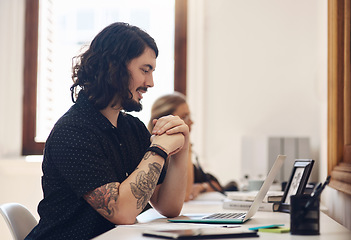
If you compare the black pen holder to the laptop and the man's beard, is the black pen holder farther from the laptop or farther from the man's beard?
the man's beard

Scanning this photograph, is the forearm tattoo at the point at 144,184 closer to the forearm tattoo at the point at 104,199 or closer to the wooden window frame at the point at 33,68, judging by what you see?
the forearm tattoo at the point at 104,199

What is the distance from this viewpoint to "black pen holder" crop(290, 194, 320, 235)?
3.60 feet

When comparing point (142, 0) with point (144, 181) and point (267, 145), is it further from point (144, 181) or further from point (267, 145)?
point (144, 181)

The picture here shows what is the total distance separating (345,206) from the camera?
1740 mm

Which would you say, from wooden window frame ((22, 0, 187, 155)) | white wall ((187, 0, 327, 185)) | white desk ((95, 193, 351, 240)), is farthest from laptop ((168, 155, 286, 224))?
wooden window frame ((22, 0, 187, 155))

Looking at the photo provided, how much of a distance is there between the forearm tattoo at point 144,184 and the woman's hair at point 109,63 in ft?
0.93

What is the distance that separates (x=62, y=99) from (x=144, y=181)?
283cm

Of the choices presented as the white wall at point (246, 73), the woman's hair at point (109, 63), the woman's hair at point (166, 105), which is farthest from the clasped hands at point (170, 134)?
the white wall at point (246, 73)

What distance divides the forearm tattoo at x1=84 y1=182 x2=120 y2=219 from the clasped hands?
0.76ft

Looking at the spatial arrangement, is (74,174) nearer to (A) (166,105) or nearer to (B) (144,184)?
(B) (144,184)

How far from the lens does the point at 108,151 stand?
1555 mm

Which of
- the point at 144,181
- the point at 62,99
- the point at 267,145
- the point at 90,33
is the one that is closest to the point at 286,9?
the point at 267,145

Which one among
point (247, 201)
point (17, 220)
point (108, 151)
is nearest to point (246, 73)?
point (247, 201)

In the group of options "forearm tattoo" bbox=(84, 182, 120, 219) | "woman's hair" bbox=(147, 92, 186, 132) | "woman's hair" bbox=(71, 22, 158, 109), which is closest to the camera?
"forearm tattoo" bbox=(84, 182, 120, 219)
